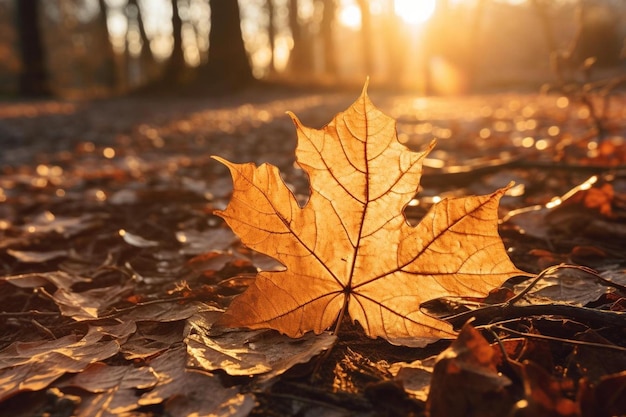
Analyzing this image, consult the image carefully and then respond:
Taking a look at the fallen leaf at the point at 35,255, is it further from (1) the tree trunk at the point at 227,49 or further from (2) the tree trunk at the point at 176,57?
(2) the tree trunk at the point at 176,57

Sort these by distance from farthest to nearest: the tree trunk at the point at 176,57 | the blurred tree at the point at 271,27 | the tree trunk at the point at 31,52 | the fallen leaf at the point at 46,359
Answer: the blurred tree at the point at 271,27, the tree trunk at the point at 31,52, the tree trunk at the point at 176,57, the fallen leaf at the point at 46,359

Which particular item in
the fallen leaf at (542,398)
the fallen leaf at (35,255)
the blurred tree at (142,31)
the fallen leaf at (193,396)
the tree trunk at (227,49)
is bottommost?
the fallen leaf at (193,396)

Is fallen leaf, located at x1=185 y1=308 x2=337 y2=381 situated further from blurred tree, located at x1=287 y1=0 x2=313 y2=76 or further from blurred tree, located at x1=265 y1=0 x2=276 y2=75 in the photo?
blurred tree, located at x1=265 y1=0 x2=276 y2=75

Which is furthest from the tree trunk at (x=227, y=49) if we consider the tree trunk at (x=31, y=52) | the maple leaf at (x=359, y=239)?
the maple leaf at (x=359, y=239)

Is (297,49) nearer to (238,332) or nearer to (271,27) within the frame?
(271,27)

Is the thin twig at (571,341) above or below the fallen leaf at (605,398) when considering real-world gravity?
above
